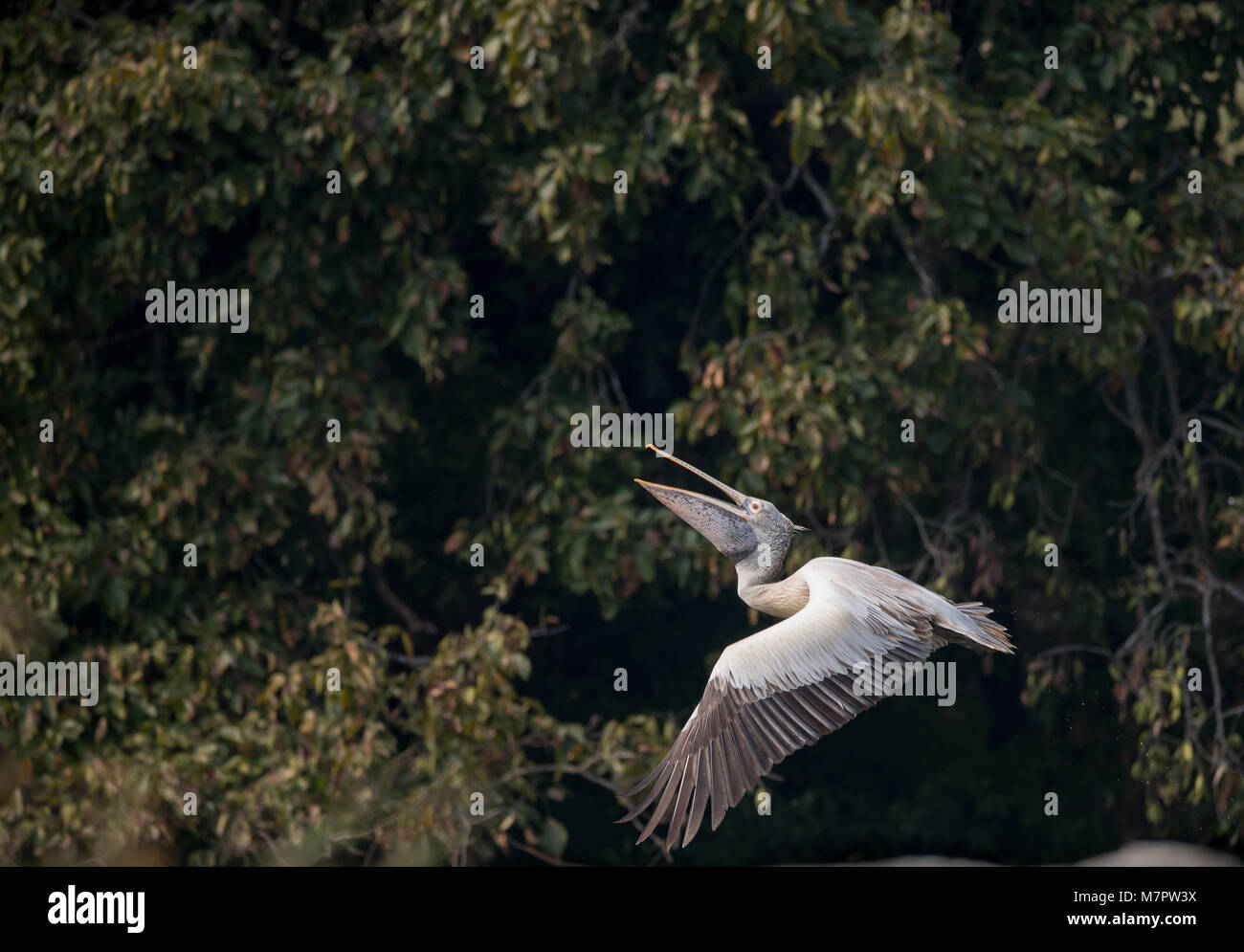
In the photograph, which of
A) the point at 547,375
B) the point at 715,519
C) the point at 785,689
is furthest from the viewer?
the point at 547,375

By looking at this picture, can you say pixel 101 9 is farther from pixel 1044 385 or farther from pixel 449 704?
pixel 1044 385

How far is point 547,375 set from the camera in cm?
1051

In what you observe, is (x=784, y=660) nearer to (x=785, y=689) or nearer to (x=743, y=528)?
(x=785, y=689)

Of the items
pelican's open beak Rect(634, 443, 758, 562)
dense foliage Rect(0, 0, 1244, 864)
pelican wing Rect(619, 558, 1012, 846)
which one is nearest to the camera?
pelican wing Rect(619, 558, 1012, 846)

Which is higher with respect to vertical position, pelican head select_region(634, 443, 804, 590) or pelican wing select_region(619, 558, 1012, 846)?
pelican head select_region(634, 443, 804, 590)

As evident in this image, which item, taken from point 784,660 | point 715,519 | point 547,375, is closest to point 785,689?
point 784,660

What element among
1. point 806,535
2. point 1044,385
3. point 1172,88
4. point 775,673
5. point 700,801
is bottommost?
point 700,801

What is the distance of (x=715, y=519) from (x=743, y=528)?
0.44 feet

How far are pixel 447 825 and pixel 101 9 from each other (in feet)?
16.8

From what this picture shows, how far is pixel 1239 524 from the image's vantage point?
10.1 m

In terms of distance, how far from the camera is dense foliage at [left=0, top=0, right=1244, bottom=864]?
9.83 m

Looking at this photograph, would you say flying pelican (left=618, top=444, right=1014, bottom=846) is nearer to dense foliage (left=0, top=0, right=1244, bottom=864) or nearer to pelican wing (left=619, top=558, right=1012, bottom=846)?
pelican wing (left=619, top=558, right=1012, bottom=846)

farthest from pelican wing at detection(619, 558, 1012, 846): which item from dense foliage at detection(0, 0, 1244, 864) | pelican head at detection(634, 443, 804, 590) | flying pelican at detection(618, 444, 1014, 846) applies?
dense foliage at detection(0, 0, 1244, 864)

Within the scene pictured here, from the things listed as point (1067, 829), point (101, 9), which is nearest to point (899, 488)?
point (1067, 829)
